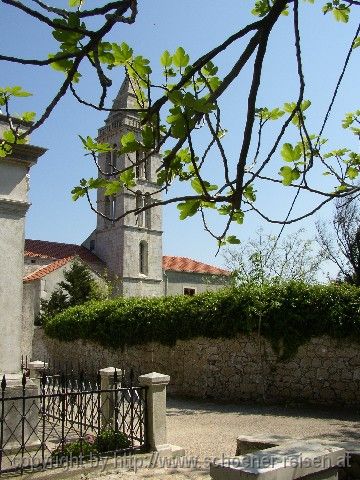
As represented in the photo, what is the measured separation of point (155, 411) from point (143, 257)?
34134 mm

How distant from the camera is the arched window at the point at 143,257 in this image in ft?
132

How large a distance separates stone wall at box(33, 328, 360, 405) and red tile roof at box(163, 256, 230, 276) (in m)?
26.8

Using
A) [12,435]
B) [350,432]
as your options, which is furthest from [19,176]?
[350,432]

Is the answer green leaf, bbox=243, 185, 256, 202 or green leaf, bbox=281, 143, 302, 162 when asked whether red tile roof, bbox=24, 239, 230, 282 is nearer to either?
green leaf, bbox=243, 185, 256, 202

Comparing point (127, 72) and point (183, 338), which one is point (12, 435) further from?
point (183, 338)

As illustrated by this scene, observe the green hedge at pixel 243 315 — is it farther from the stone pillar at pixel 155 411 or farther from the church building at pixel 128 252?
the church building at pixel 128 252

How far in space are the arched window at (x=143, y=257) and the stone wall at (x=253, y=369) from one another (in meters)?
24.5

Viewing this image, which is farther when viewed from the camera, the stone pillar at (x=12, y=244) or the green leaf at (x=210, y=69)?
the stone pillar at (x=12, y=244)

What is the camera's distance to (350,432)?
332 inches

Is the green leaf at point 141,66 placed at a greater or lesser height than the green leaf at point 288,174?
greater

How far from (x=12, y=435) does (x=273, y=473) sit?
3.72 meters

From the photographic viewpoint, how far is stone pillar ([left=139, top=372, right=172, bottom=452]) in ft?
21.0

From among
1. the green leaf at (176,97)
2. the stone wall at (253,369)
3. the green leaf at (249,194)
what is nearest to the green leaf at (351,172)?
the green leaf at (249,194)

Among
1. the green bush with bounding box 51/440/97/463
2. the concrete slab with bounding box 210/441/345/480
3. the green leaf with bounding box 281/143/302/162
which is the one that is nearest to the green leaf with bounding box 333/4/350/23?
the green leaf with bounding box 281/143/302/162
